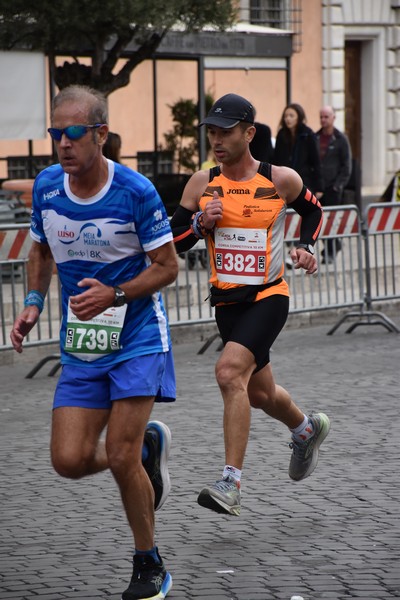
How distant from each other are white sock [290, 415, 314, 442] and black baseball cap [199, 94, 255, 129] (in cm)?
148

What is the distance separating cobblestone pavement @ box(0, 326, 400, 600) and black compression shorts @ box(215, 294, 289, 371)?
0.73 m

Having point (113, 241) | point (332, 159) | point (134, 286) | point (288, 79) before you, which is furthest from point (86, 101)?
point (288, 79)

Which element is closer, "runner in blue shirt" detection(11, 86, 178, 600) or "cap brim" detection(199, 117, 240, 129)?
"runner in blue shirt" detection(11, 86, 178, 600)

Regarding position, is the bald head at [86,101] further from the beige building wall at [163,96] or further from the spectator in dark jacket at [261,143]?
the beige building wall at [163,96]

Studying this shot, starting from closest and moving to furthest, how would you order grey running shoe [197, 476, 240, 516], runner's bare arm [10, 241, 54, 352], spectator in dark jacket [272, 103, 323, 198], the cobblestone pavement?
the cobblestone pavement < runner's bare arm [10, 241, 54, 352] < grey running shoe [197, 476, 240, 516] < spectator in dark jacket [272, 103, 323, 198]

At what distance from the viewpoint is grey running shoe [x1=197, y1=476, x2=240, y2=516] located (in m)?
6.02

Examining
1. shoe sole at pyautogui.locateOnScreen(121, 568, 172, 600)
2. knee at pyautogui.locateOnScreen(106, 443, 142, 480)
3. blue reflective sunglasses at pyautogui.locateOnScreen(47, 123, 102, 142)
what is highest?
blue reflective sunglasses at pyautogui.locateOnScreen(47, 123, 102, 142)

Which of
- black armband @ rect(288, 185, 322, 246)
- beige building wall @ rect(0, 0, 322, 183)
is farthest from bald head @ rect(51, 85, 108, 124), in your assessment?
beige building wall @ rect(0, 0, 322, 183)

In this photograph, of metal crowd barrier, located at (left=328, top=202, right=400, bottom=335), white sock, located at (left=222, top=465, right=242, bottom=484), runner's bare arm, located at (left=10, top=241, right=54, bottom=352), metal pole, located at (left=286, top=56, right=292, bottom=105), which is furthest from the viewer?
metal pole, located at (left=286, top=56, right=292, bottom=105)

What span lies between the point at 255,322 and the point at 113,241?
156cm

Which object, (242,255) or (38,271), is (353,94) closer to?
(242,255)

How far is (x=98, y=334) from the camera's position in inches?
210

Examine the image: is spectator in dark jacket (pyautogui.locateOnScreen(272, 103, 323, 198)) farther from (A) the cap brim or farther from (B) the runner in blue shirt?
(B) the runner in blue shirt

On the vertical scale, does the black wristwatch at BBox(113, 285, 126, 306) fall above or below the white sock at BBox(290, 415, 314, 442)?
above
